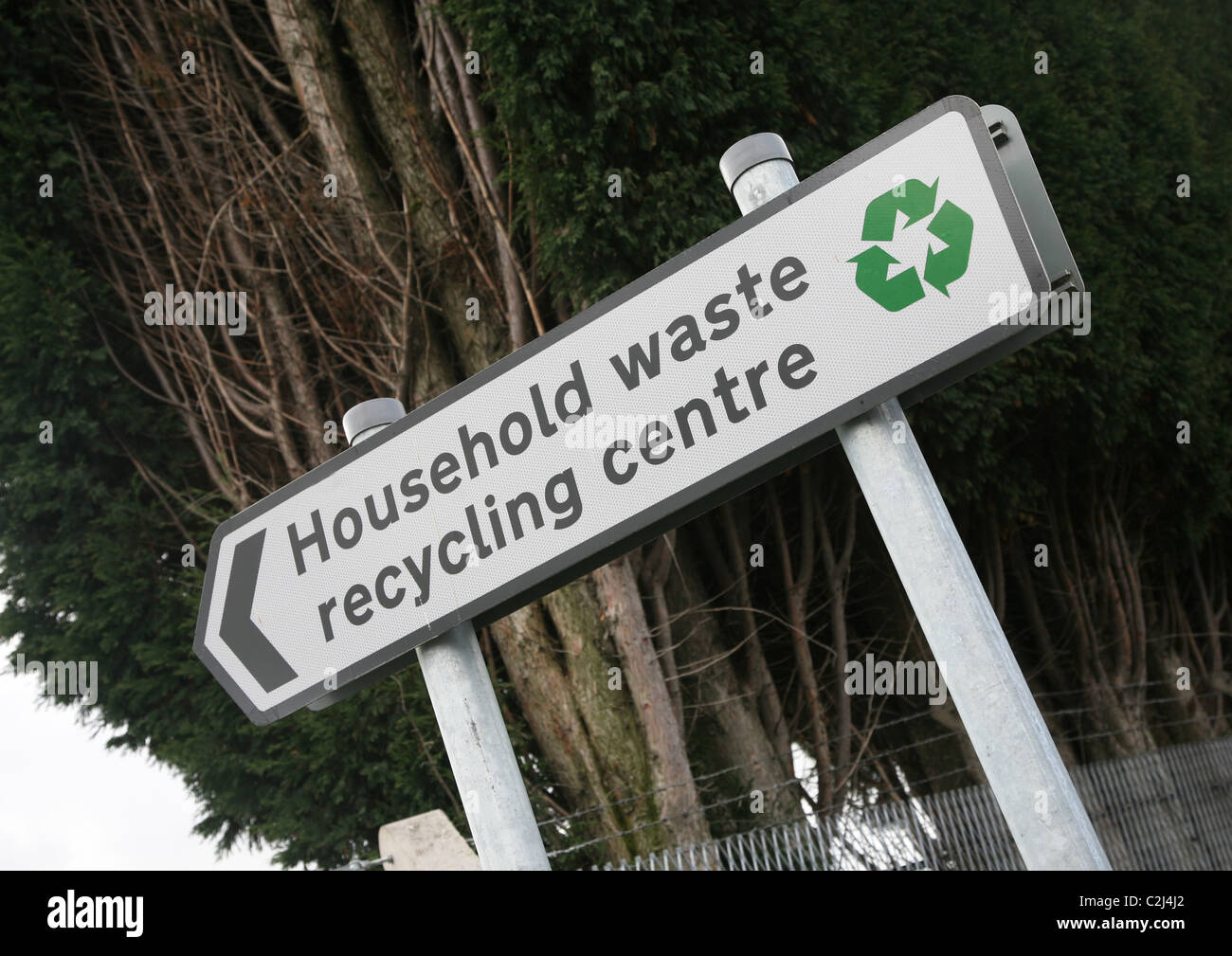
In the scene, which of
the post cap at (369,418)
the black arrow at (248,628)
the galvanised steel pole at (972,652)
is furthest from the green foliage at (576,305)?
the galvanised steel pole at (972,652)

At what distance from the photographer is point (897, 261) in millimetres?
1576

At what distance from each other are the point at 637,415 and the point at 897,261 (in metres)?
0.49

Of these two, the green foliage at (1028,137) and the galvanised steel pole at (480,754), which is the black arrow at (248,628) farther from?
the green foliage at (1028,137)

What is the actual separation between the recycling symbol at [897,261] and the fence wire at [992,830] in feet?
12.9

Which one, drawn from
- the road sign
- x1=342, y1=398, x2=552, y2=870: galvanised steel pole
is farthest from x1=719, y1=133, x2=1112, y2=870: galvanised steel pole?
x1=342, y1=398, x2=552, y2=870: galvanised steel pole

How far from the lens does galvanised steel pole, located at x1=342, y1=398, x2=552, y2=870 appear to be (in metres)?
1.69

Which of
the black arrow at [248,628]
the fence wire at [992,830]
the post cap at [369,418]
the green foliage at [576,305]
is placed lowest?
the fence wire at [992,830]

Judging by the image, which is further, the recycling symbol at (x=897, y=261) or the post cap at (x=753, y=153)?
the post cap at (x=753, y=153)

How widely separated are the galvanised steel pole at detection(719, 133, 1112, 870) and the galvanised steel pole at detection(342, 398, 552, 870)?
689 millimetres

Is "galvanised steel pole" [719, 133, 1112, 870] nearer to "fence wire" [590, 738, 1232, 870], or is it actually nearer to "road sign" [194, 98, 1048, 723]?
"road sign" [194, 98, 1048, 723]

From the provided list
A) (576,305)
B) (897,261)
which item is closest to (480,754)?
(897,261)

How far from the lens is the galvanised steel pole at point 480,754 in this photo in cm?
169

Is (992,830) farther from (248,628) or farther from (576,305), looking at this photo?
(248,628)
